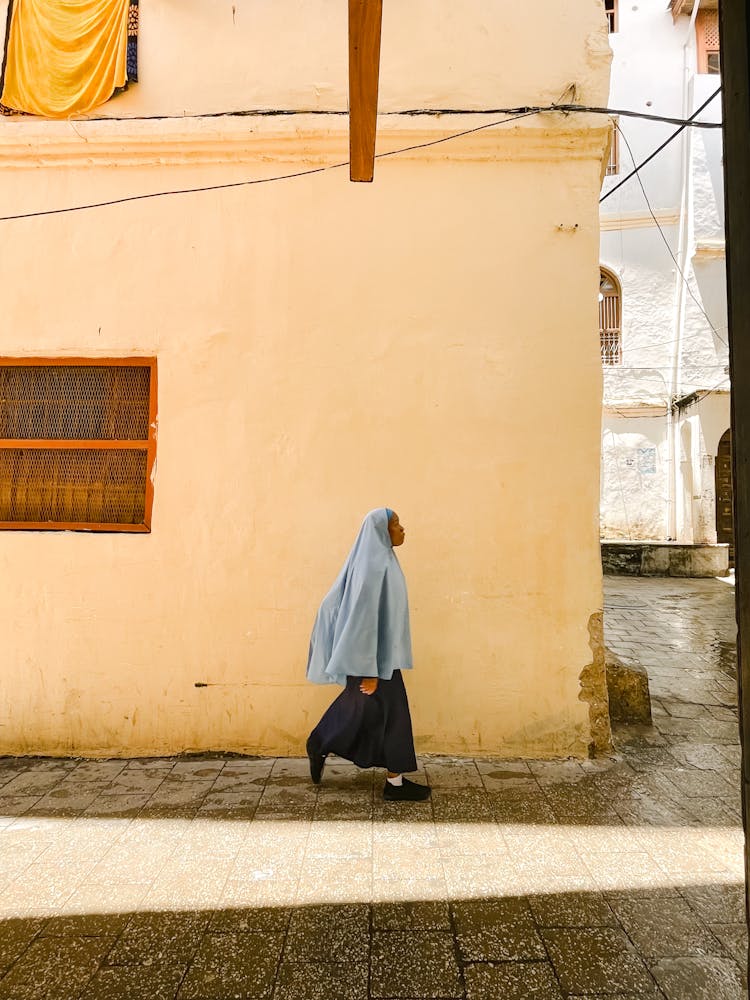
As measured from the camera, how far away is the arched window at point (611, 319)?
14.4 metres

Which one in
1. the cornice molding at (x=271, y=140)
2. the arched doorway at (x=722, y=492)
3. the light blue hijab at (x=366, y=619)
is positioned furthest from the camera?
the arched doorway at (x=722, y=492)

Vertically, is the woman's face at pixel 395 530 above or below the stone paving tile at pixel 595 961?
above

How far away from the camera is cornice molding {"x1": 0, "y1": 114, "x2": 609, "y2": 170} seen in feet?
13.1

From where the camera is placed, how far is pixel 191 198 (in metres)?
4.17

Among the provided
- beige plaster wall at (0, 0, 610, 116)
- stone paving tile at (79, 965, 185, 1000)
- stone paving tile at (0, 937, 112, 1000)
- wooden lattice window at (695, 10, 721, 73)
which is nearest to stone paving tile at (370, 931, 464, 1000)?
stone paving tile at (79, 965, 185, 1000)

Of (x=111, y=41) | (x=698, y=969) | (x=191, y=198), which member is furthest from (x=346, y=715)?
(x=111, y=41)

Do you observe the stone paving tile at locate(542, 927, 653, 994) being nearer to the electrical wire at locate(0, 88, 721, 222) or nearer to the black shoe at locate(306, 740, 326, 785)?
the black shoe at locate(306, 740, 326, 785)

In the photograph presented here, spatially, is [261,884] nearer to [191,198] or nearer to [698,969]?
[698,969]

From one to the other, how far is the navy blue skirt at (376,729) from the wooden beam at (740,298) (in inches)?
87.6

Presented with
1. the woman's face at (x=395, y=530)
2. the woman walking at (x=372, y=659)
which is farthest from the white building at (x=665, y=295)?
the woman walking at (x=372, y=659)

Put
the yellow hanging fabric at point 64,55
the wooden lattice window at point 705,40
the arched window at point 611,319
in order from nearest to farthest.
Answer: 1. the yellow hanging fabric at point 64,55
2. the wooden lattice window at point 705,40
3. the arched window at point 611,319

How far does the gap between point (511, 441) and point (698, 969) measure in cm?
276

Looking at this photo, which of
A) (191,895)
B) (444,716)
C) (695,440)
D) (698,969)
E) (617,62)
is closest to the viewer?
(698,969)

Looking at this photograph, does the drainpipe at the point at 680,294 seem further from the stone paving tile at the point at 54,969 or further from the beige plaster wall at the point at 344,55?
the stone paving tile at the point at 54,969
